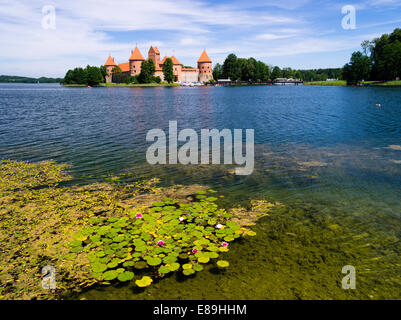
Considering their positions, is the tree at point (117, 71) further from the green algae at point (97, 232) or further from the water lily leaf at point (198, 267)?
the water lily leaf at point (198, 267)

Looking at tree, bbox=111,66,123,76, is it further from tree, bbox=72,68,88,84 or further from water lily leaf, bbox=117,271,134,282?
water lily leaf, bbox=117,271,134,282

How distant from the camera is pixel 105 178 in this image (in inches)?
479

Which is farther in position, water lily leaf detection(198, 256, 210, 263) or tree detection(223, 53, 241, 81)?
tree detection(223, 53, 241, 81)

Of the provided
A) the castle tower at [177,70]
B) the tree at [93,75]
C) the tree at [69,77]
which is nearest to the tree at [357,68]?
the castle tower at [177,70]

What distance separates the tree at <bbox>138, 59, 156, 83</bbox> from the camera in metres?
154

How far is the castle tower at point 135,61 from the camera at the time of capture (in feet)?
570

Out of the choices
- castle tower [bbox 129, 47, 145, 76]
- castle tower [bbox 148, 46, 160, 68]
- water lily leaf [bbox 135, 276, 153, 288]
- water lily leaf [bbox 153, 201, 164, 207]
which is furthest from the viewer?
castle tower [bbox 129, 47, 145, 76]

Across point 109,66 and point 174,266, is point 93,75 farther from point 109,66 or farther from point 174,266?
point 174,266

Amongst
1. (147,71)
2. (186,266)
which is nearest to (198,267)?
(186,266)

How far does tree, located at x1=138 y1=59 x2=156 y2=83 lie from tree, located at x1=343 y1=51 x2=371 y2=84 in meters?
101

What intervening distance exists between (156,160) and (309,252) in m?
10.2

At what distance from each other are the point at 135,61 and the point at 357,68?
12456cm

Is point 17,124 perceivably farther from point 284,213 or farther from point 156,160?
point 284,213

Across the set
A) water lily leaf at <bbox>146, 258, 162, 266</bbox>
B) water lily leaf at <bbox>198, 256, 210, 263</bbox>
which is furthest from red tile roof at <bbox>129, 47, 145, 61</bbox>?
water lily leaf at <bbox>198, 256, 210, 263</bbox>
